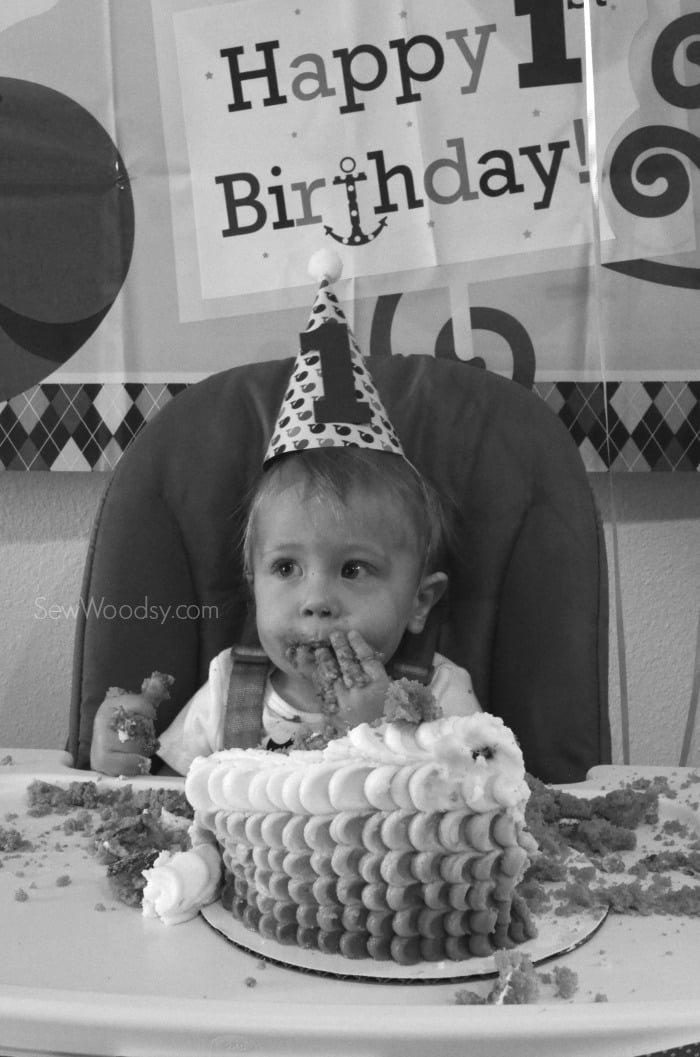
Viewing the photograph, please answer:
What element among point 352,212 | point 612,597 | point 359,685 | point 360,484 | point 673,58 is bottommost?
point 612,597

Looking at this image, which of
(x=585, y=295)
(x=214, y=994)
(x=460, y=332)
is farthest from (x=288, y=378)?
(x=214, y=994)

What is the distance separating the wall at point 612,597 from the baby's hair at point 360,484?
0.53 m

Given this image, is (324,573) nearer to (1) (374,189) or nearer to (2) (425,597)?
(2) (425,597)

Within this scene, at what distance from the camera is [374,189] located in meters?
1.52

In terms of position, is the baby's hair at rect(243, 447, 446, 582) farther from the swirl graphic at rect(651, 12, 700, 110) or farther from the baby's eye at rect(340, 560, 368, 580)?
the swirl graphic at rect(651, 12, 700, 110)

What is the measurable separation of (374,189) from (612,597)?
66 cm

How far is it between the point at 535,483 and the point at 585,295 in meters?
0.51

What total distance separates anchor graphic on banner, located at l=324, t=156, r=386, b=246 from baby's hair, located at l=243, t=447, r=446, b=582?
1.67ft

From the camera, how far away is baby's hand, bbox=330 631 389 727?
3.02 feet

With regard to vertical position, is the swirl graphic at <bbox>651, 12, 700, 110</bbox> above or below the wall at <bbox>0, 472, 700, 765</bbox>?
above

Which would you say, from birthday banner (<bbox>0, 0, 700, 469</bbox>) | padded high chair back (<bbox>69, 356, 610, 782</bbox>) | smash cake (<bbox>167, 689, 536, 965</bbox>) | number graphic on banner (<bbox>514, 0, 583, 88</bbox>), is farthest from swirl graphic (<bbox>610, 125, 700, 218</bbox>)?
smash cake (<bbox>167, 689, 536, 965</bbox>)

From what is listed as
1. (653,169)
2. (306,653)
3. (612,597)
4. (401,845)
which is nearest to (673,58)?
(653,169)

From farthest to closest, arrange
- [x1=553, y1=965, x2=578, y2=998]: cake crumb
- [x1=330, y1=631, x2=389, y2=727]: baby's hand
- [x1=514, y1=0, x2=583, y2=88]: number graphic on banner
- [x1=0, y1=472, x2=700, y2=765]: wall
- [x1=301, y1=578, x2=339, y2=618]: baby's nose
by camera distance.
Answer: [x1=0, y1=472, x2=700, y2=765]: wall → [x1=514, y1=0, x2=583, y2=88]: number graphic on banner → [x1=301, y1=578, x2=339, y2=618]: baby's nose → [x1=330, y1=631, x2=389, y2=727]: baby's hand → [x1=553, y1=965, x2=578, y2=998]: cake crumb

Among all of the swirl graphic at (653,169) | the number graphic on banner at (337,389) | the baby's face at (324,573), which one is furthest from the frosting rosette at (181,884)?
the swirl graphic at (653,169)
